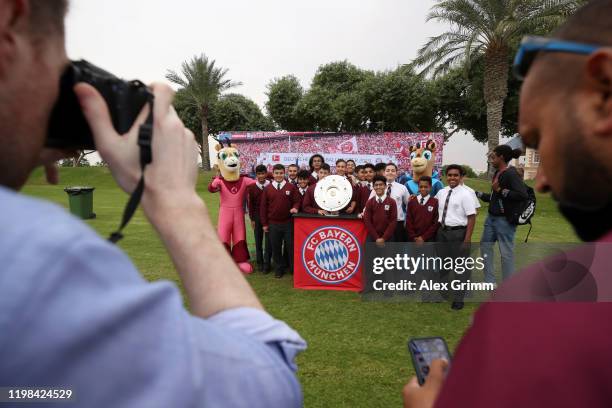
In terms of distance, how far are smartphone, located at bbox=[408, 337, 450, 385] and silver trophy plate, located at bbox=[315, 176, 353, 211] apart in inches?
211

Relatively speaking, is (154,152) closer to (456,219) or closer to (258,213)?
(456,219)

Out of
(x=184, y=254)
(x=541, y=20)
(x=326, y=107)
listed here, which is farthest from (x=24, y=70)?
(x=326, y=107)

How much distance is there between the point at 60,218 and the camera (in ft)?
1.48

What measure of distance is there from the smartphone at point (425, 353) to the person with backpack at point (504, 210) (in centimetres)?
486

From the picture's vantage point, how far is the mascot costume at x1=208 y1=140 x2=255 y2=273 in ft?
24.9

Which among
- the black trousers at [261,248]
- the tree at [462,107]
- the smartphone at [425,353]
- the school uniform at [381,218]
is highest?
the tree at [462,107]

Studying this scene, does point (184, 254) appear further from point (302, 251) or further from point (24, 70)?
point (302, 251)

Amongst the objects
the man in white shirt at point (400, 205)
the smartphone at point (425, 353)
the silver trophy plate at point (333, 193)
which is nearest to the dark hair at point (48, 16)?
the smartphone at point (425, 353)

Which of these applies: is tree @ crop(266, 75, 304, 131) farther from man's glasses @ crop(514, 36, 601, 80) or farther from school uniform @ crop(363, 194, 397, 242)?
man's glasses @ crop(514, 36, 601, 80)

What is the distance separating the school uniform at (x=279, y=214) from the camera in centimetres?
732

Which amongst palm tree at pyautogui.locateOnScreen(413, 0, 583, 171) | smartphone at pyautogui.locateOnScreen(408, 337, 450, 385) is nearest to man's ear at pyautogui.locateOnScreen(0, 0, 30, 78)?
smartphone at pyautogui.locateOnScreen(408, 337, 450, 385)

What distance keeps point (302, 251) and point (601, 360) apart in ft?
19.9

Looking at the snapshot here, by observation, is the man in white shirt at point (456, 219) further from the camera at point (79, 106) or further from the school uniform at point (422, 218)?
the camera at point (79, 106)

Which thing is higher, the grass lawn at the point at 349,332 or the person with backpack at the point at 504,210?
the person with backpack at the point at 504,210
